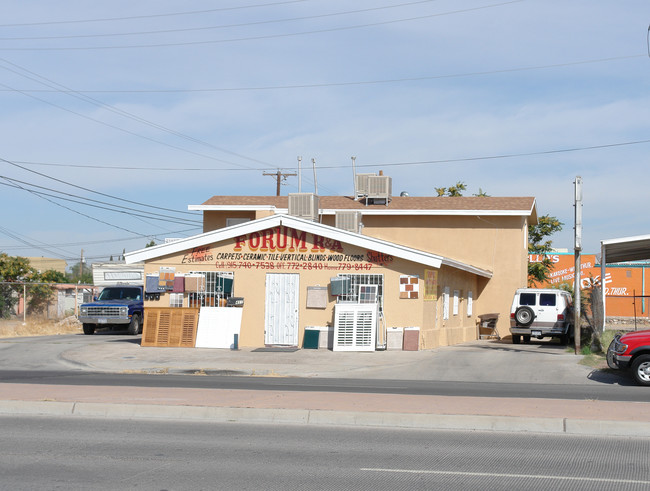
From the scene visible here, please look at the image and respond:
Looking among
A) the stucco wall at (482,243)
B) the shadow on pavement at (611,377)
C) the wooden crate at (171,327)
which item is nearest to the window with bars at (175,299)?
the wooden crate at (171,327)

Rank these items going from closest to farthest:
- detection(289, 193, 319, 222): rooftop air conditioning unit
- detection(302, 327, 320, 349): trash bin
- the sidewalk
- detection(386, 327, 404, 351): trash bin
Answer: the sidewalk → detection(386, 327, 404, 351): trash bin → detection(302, 327, 320, 349): trash bin → detection(289, 193, 319, 222): rooftop air conditioning unit

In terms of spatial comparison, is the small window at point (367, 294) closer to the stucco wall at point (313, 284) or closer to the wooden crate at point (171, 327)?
the stucco wall at point (313, 284)

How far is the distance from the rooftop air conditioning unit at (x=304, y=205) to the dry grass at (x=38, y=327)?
1351 cm

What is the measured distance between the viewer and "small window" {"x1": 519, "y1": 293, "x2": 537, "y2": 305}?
28469 mm

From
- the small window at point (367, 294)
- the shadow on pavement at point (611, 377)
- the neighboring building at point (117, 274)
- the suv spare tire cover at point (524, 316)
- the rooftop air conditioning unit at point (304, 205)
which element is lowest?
the shadow on pavement at point (611, 377)

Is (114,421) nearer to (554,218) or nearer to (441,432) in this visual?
(441,432)

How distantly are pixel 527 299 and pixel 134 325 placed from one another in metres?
16.6

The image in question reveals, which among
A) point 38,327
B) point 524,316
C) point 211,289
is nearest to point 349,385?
point 211,289

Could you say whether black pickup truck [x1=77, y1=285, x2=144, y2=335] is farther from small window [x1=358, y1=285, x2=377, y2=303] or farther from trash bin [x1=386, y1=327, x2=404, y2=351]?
trash bin [x1=386, y1=327, x2=404, y2=351]

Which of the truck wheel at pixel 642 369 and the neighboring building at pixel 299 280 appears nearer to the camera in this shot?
the truck wheel at pixel 642 369

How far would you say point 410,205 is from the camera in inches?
1325

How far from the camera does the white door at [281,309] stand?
24250 millimetres

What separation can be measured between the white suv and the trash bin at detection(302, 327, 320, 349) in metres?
8.62

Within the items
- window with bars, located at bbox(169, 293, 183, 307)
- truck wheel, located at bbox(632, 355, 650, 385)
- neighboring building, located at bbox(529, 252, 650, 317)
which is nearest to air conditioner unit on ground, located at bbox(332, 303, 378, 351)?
window with bars, located at bbox(169, 293, 183, 307)
